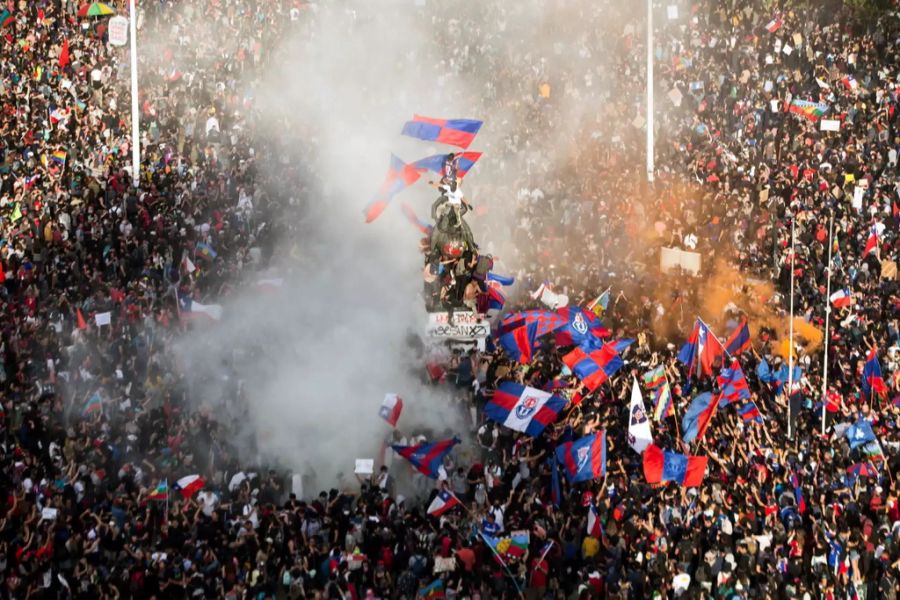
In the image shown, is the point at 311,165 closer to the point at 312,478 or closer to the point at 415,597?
the point at 312,478

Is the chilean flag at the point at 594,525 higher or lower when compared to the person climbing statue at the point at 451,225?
lower

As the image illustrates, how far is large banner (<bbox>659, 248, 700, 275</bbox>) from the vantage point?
2683 cm

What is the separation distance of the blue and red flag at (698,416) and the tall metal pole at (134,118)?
45.6 feet

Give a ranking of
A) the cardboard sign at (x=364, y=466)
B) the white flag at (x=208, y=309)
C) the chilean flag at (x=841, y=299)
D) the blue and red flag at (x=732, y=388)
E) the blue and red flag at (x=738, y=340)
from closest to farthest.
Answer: the cardboard sign at (x=364, y=466) < the blue and red flag at (x=732, y=388) < the blue and red flag at (x=738, y=340) < the chilean flag at (x=841, y=299) < the white flag at (x=208, y=309)

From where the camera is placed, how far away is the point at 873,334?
939 inches

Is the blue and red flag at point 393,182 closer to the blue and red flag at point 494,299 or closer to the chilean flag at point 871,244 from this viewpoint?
the blue and red flag at point 494,299

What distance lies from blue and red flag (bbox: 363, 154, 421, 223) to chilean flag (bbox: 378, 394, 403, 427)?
3.46 metres

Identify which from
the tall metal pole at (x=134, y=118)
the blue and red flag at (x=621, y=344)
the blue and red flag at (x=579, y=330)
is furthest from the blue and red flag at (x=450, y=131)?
the tall metal pole at (x=134, y=118)

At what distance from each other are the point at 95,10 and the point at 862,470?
21574mm

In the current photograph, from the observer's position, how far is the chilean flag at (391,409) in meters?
21.7

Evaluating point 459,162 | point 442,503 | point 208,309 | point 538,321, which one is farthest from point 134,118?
point 442,503

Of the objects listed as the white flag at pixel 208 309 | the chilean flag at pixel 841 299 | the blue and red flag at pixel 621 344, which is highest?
the chilean flag at pixel 841 299

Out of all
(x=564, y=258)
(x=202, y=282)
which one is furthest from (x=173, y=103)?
(x=564, y=258)

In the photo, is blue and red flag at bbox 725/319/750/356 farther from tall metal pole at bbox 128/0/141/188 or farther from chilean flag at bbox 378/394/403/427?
tall metal pole at bbox 128/0/141/188
